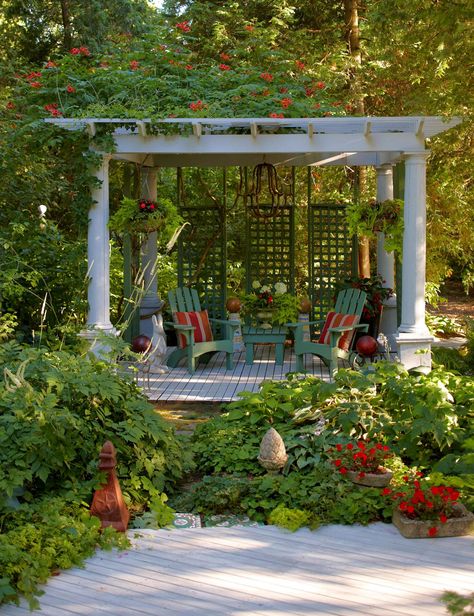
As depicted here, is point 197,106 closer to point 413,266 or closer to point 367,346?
point 413,266

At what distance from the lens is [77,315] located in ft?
27.7

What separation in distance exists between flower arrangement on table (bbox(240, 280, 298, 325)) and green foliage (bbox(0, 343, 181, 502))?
14.5 ft

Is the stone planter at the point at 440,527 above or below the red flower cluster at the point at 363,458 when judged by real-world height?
below

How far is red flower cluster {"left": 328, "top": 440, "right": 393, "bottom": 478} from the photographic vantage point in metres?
5.05

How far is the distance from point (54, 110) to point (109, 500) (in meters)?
4.45

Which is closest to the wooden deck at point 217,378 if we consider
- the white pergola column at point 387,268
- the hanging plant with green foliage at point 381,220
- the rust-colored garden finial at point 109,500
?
the white pergola column at point 387,268

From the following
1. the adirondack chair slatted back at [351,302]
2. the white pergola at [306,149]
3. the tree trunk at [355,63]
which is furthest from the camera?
the tree trunk at [355,63]

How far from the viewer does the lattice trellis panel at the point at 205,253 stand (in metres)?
10.7

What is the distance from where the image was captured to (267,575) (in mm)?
4074

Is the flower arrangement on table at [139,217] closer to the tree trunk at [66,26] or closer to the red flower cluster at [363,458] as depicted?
the red flower cluster at [363,458]

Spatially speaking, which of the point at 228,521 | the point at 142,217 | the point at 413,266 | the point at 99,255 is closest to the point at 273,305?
the point at 142,217

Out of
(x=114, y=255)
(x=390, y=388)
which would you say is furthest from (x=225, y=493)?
(x=114, y=255)

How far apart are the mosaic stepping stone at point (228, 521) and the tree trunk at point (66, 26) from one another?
35.7 ft

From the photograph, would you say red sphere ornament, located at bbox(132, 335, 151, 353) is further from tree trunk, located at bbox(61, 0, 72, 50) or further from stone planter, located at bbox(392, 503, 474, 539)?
tree trunk, located at bbox(61, 0, 72, 50)
